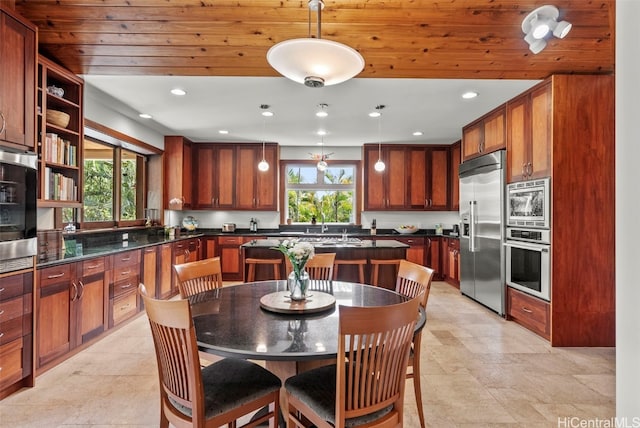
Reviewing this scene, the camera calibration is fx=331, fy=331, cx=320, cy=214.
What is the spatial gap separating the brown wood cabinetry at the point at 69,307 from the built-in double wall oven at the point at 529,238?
4.25 meters

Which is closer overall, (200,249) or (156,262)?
(156,262)

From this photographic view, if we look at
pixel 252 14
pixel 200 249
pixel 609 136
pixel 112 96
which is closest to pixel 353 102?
pixel 252 14

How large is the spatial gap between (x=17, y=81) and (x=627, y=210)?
319cm

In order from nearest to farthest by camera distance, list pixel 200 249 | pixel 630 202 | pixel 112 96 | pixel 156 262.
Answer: pixel 630 202 → pixel 112 96 → pixel 156 262 → pixel 200 249

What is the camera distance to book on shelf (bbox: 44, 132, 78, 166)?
109 inches

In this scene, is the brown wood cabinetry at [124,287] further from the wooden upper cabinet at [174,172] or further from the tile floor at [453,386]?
the wooden upper cabinet at [174,172]

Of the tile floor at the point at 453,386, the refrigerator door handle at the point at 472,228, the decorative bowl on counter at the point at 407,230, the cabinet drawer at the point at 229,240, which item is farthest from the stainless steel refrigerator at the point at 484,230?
the cabinet drawer at the point at 229,240

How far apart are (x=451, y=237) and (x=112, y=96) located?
5.34m

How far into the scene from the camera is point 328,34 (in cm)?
244

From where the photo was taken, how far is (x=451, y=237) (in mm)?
5719

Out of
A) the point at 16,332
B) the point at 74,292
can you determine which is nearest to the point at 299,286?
the point at 16,332

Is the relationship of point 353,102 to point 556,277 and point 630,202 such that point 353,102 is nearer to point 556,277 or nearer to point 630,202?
point 556,277

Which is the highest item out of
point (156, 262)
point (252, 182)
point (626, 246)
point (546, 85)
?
point (546, 85)

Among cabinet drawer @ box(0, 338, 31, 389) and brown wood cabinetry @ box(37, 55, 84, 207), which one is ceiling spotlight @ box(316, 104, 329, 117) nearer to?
brown wood cabinetry @ box(37, 55, 84, 207)
